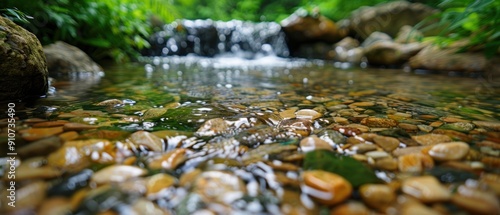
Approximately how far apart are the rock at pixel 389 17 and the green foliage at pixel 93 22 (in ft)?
18.7

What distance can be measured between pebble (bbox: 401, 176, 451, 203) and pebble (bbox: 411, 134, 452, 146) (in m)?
0.32

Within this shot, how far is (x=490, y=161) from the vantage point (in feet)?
2.81

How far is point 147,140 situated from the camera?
3.22ft

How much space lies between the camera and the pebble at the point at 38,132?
0.95 metres

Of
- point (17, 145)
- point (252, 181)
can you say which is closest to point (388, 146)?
point (252, 181)

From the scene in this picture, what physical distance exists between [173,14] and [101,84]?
1978 millimetres

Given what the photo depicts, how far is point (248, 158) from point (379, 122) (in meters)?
0.77

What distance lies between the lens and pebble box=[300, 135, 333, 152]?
96cm

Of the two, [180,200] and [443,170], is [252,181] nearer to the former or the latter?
[180,200]

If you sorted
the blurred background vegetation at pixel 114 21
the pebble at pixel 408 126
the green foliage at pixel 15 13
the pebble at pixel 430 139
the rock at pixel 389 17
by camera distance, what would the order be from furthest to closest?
the rock at pixel 389 17, the blurred background vegetation at pixel 114 21, the green foliage at pixel 15 13, the pebble at pixel 408 126, the pebble at pixel 430 139

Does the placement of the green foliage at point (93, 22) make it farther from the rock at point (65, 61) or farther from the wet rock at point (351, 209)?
the wet rock at point (351, 209)

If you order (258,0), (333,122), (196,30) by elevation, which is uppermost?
(258,0)

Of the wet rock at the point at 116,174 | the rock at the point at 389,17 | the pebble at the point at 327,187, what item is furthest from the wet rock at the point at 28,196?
the rock at the point at 389,17

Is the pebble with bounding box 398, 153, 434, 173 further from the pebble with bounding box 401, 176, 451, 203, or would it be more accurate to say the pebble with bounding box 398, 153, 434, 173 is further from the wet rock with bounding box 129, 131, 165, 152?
the wet rock with bounding box 129, 131, 165, 152
